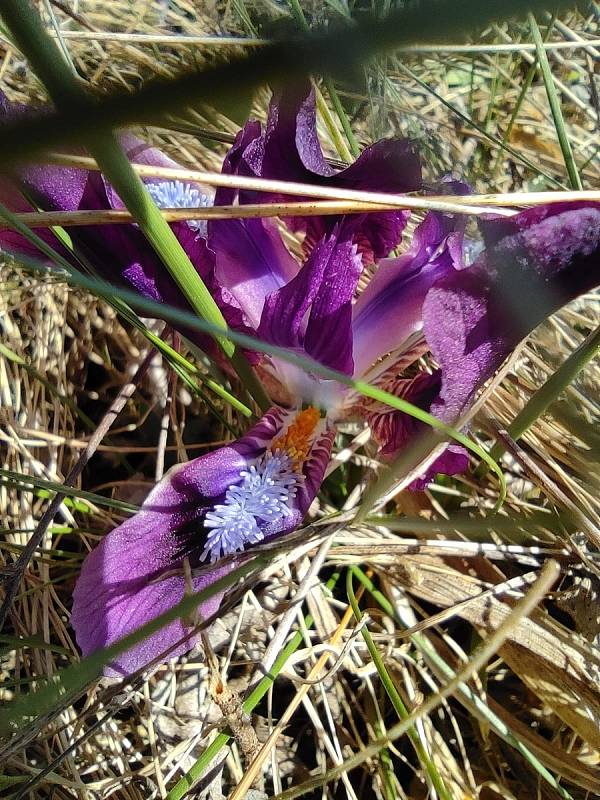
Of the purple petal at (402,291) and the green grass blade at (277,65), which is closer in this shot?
the green grass blade at (277,65)

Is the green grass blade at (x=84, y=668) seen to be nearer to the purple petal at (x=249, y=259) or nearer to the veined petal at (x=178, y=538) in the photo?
the veined petal at (x=178, y=538)

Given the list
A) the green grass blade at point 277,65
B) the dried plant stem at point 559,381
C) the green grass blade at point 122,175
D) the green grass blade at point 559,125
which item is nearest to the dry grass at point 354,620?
the dried plant stem at point 559,381

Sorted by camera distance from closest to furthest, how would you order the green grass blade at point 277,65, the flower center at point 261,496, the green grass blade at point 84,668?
the green grass blade at point 277,65
the green grass blade at point 84,668
the flower center at point 261,496

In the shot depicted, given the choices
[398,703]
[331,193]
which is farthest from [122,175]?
[398,703]

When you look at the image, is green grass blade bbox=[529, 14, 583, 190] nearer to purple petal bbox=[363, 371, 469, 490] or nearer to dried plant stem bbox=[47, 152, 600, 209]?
dried plant stem bbox=[47, 152, 600, 209]

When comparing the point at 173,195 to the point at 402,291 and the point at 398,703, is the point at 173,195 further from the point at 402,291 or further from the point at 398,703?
the point at 398,703

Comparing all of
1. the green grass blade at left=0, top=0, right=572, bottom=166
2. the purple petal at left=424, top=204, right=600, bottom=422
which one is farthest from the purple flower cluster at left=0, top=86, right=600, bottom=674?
the green grass blade at left=0, top=0, right=572, bottom=166
